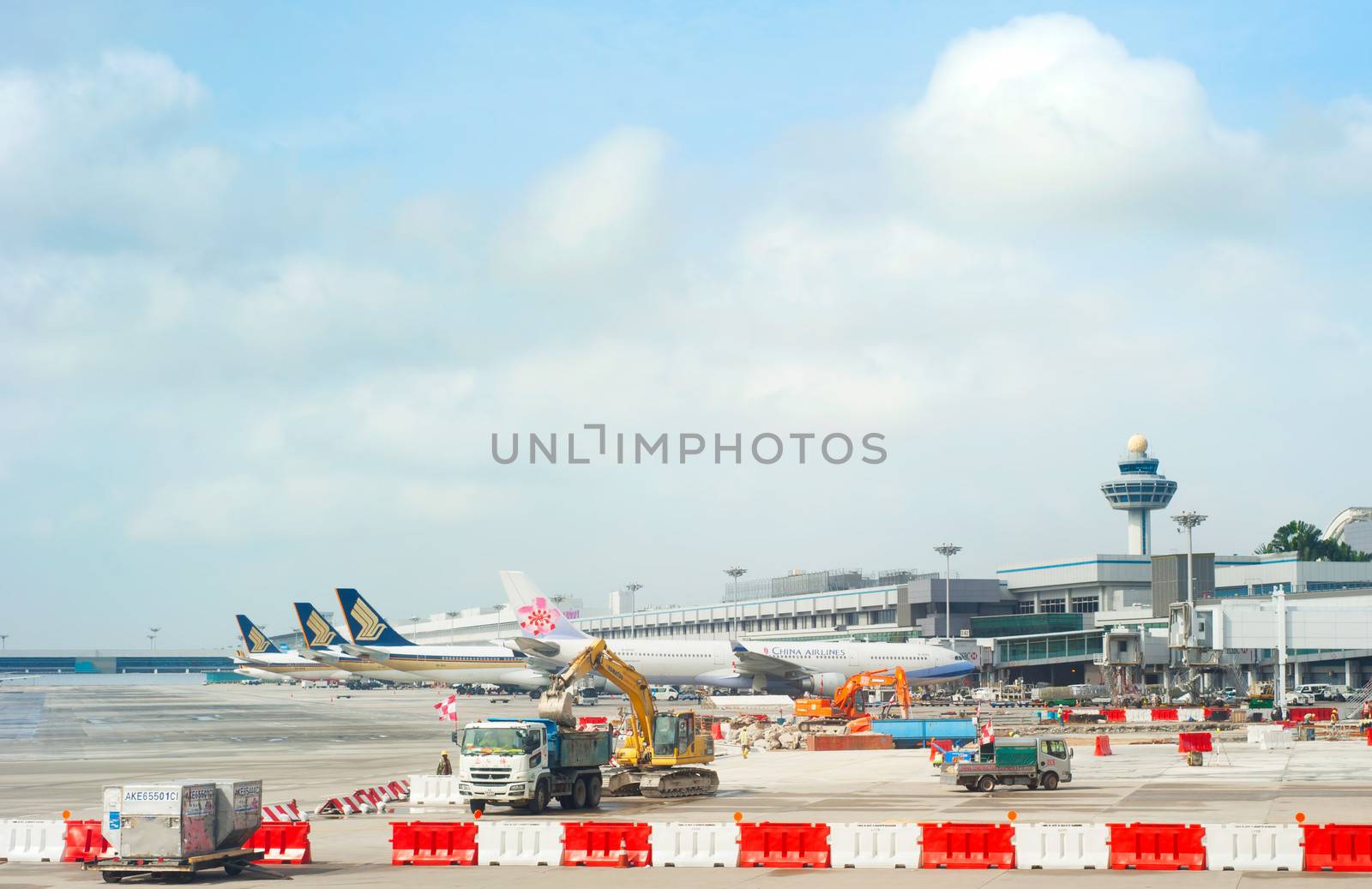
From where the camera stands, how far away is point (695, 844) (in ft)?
81.5

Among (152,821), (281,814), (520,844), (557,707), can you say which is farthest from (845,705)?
(152,821)

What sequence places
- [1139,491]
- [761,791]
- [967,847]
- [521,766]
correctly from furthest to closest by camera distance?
[1139,491] → [761,791] → [521,766] → [967,847]

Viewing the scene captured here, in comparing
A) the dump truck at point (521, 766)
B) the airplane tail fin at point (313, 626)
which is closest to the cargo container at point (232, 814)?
the dump truck at point (521, 766)

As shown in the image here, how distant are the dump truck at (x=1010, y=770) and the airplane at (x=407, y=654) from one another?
61.5 meters

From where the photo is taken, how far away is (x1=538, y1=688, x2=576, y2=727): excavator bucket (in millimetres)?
33750

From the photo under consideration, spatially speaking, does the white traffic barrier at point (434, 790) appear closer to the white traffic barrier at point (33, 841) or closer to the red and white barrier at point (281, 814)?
the red and white barrier at point (281, 814)

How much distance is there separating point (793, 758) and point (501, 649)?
50172 millimetres

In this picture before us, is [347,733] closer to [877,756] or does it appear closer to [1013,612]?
[877,756]

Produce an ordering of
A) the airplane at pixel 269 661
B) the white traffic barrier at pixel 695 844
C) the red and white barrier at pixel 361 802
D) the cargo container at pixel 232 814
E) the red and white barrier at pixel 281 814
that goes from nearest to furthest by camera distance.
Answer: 1. the cargo container at pixel 232 814
2. the white traffic barrier at pixel 695 844
3. the red and white barrier at pixel 281 814
4. the red and white barrier at pixel 361 802
5. the airplane at pixel 269 661

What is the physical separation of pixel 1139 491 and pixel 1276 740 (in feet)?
408

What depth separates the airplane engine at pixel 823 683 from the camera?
93.5 m

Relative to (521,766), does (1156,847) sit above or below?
below

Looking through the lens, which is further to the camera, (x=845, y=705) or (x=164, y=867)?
(x=845, y=705)

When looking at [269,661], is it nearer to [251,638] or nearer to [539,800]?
[251,638]
